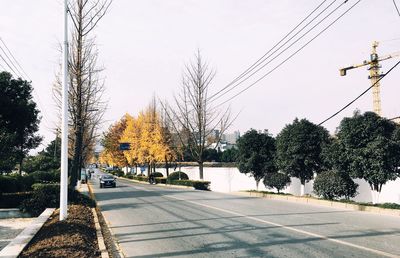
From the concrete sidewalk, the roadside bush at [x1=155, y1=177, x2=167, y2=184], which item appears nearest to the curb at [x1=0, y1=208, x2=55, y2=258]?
the concrete sidewalk

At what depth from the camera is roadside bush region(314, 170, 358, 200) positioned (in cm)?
1766

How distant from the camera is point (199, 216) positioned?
1362cm

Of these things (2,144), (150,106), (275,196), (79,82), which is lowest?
(275,196)

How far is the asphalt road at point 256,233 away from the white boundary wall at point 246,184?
366cm

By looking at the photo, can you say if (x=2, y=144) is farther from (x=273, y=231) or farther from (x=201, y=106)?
(x=201, y=106)

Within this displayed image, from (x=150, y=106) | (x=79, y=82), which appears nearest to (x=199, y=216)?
(x=79, y=82)

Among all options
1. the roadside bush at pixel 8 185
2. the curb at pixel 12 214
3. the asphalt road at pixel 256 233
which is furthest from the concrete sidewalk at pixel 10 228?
the roadside bush at pixel 8 185

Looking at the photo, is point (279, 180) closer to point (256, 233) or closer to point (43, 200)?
point (43, 200)

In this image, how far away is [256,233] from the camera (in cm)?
992

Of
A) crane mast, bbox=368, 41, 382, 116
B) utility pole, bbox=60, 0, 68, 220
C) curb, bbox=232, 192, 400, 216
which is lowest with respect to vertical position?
curb, bbox=232, 192, 400, 216

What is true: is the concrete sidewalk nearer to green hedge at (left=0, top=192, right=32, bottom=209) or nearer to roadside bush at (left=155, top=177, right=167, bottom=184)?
green hedge at (left=0, top=192, right=32, bottom=209)

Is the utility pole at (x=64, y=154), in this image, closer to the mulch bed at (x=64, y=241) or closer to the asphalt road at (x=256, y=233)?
the mulch bed at (x=64, y=241)

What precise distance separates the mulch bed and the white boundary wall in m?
13.2

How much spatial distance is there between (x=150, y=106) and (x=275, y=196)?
3770cm
